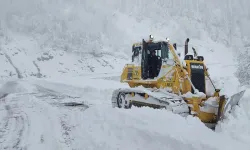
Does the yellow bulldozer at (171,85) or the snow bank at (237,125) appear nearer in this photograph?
the snow bank at (237,125)

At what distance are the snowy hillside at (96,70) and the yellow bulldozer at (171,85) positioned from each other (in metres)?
0.55

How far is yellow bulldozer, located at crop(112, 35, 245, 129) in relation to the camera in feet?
25.7

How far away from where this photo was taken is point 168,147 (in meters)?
5.52

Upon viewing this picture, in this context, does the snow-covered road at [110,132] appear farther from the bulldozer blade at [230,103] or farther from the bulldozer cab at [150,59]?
the bulldozer cab at [150,59]

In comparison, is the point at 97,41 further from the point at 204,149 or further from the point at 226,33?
the point at 204,149

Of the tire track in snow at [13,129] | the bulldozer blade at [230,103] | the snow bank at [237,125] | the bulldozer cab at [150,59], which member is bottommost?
the tire track in snow at [13,129]

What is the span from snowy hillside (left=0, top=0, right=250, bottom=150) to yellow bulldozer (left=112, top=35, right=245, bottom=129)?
1.81 ft

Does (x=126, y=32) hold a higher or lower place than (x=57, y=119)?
higher

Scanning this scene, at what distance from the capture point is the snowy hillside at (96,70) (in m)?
6.29

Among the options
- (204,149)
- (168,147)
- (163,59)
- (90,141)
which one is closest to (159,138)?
(168,147)

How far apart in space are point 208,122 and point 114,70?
116 feet

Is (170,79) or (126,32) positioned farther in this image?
(126,32)

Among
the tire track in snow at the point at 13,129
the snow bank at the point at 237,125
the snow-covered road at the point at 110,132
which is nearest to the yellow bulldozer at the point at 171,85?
the snow bank at the point at 237,125

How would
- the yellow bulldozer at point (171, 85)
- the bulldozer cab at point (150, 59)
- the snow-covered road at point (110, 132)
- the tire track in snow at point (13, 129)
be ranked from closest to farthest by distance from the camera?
the snow-covered road at point (110, 132) < the tire track in snow at point (13, 129) < the yellow bulldozer at point (171, 85) < the bulldozer cab at point (150, 59)
